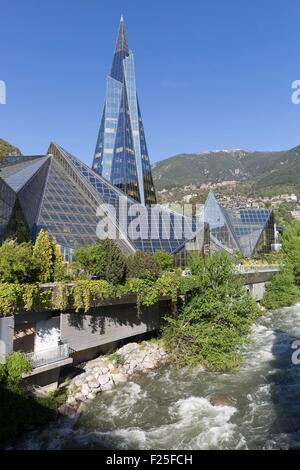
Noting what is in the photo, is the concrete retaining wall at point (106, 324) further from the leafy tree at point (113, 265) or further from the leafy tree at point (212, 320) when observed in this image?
the leafy tree at point (113, 265)

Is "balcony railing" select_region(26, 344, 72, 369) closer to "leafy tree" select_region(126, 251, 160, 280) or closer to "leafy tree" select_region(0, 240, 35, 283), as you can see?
"leafy tree" select_region(0, 240, 35, 283)

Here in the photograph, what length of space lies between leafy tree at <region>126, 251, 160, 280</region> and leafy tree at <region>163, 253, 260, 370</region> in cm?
334

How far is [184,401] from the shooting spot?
18641 millimetres

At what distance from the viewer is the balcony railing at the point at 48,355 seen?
17.5m

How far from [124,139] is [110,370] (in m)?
59.4

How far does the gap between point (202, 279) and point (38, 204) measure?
20884 millimetres

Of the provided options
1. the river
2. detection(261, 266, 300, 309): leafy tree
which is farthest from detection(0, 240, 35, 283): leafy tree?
detection(261, 266, 300, 309): leafy tree

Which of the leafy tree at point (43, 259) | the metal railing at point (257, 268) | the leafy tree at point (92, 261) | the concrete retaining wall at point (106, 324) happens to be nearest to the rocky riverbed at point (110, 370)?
the concrete retaining wall at point (106, 324)

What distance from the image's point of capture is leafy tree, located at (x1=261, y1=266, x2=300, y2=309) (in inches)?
1705

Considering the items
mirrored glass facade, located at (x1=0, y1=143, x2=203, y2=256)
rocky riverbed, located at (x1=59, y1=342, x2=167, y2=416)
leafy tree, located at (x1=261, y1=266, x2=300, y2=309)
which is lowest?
rocky riverbed, located at (x1=59, y1=342, x2=167, y2=416)

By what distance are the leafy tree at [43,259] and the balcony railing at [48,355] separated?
3.90 m
